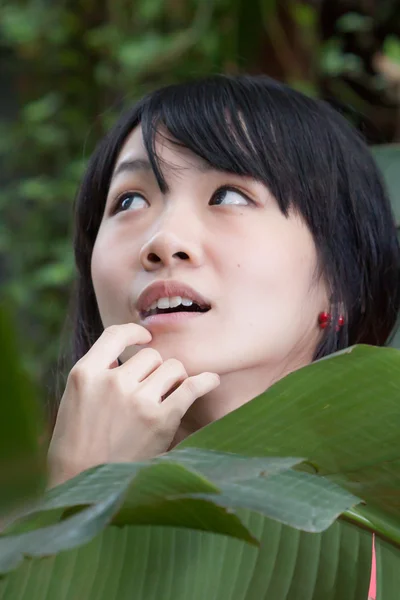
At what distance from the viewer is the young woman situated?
69 cm

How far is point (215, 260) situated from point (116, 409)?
7.8 inches

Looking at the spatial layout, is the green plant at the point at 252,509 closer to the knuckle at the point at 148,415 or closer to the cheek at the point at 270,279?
the knuckle at the point at 148,415

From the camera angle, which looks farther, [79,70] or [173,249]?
[79,70]

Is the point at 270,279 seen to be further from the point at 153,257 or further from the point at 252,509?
the point at 252,509

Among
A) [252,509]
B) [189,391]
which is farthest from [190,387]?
[252,509]

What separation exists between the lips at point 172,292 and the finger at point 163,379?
70 millimetres

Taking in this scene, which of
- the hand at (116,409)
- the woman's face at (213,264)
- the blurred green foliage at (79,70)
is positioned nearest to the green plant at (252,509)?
the hand at (116,409)

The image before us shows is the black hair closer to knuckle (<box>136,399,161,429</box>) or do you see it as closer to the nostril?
the nostril

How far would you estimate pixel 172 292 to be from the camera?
78cm

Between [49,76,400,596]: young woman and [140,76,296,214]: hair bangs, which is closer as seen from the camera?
[49,76,400,596]: young woman

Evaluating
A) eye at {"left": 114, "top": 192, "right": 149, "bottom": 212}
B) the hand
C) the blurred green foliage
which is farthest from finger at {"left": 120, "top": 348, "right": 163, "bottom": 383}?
the blurred green foliage

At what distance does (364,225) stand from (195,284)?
0.32 meters

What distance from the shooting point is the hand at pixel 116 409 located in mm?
635

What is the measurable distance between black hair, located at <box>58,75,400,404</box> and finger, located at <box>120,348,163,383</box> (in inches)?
7.9
